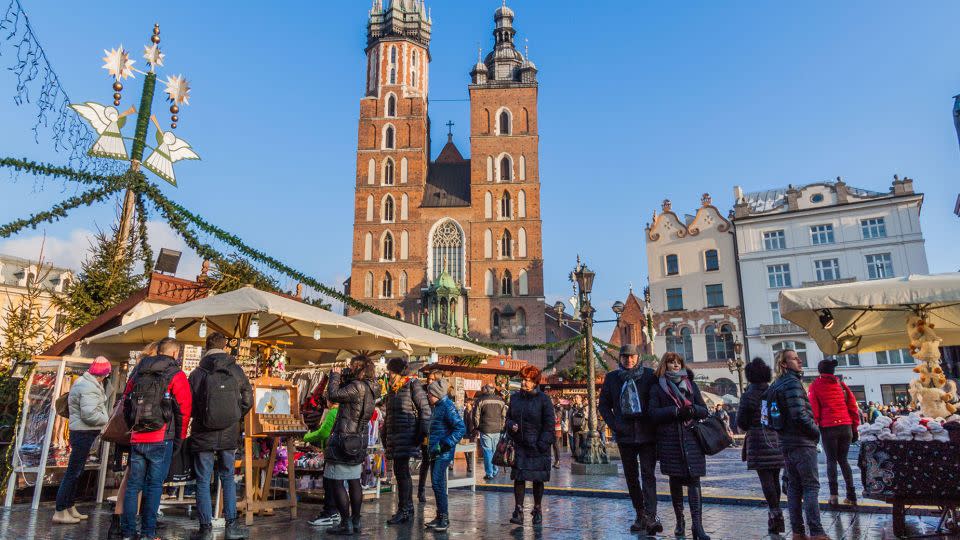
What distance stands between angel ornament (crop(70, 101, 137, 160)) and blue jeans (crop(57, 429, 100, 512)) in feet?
19.0

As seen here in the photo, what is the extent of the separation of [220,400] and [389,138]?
46.8 m

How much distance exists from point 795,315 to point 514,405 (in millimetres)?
3734

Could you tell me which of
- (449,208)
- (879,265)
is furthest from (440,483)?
(449,208)

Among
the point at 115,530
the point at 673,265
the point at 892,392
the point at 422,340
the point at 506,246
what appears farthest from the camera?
the point at 506,246

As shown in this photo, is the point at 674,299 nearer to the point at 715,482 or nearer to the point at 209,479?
the point at 715,482

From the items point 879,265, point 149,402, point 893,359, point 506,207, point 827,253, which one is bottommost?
point 149,402

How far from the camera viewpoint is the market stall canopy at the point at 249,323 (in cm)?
685

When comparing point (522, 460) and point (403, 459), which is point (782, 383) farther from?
point (403, 459)

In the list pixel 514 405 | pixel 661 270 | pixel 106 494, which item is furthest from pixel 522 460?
pixel 661 270

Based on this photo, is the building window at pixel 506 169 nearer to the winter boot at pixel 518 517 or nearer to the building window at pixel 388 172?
the building window at pixel 388 172

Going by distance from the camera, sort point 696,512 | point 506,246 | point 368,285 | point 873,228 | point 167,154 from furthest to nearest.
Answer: point 506,246 < point 368,285 < point 873,228 < point 167,154 < point 696,512

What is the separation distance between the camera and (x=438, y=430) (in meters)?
6.46

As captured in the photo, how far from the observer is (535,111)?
5028 centimetres

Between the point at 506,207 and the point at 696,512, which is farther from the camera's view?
the point at 506,207
